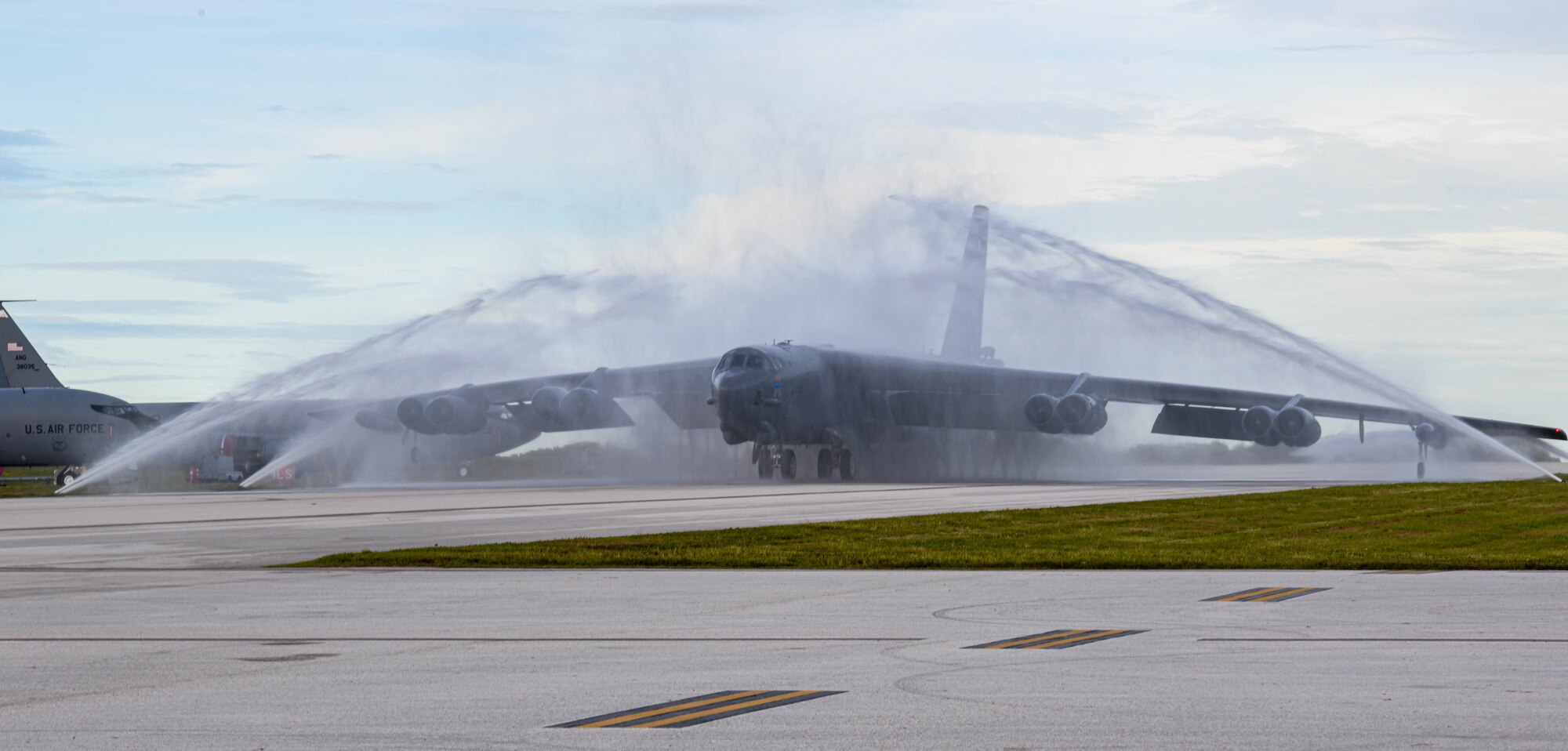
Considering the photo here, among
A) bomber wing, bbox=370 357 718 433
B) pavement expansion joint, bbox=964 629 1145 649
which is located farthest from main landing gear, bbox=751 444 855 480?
pavement expansion joint, bbox=964 629 1145 649

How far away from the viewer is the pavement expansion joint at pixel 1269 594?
1488cm

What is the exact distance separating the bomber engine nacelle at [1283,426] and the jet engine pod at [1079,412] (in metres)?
4.63

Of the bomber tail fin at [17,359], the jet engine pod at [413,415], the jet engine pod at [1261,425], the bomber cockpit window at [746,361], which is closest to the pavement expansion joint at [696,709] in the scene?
the bomber cockpit window at [746,361]

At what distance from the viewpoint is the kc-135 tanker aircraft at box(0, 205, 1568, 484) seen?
50.2m

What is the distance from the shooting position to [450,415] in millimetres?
51594

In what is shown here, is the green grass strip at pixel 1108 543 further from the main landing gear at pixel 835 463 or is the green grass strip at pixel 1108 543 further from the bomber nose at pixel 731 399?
the main landing gear at pixel 835 463

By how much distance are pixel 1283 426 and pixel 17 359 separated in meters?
61.7

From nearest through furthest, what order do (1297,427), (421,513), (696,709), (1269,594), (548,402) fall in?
(696,709) < (1269,594) < (421,513) < (1297,427) < (548,402)

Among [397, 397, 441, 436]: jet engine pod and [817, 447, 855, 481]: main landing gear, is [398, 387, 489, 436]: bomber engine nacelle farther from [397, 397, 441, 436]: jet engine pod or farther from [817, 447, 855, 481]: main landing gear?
[817, 447, 855, 481]: main landing gear

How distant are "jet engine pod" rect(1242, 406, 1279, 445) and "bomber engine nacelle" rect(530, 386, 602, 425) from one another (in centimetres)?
2074

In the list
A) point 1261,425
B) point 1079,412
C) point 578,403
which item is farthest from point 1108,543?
point 578,403

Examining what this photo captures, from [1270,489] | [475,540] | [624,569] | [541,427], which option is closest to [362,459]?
[541,427]

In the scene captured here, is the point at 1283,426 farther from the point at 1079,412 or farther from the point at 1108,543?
the point at 1108,543

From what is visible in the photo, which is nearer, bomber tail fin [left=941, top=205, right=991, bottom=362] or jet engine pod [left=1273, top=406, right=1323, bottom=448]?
jet engine pod [left=1273, top=406, right=1323, bottom=448]
